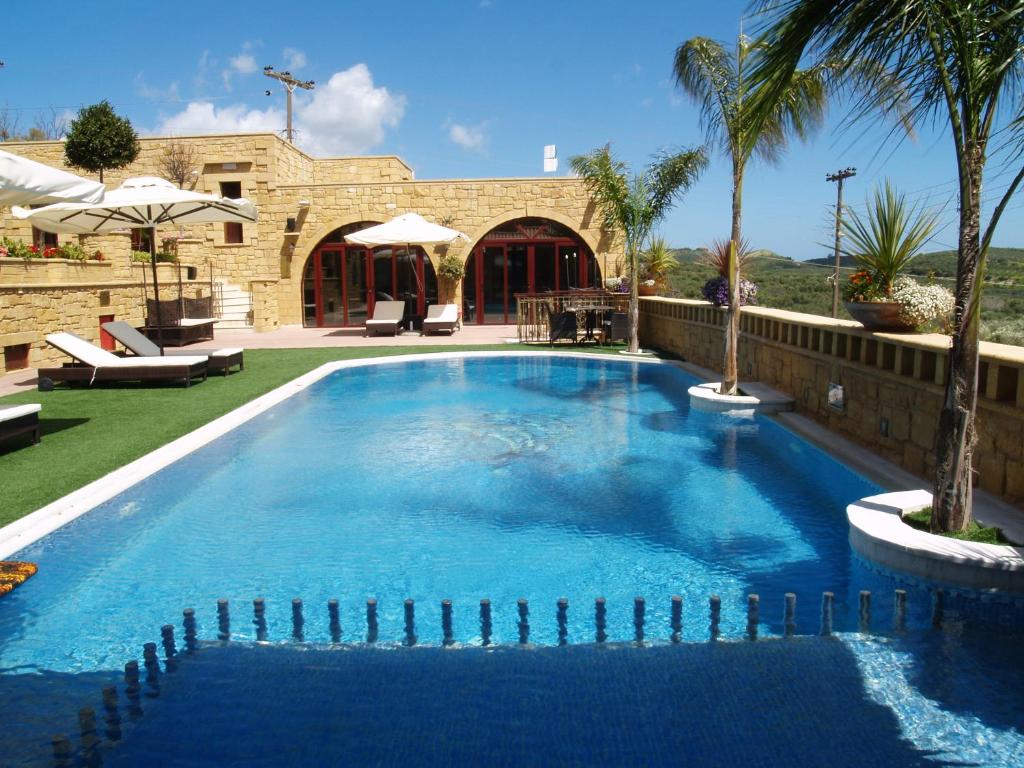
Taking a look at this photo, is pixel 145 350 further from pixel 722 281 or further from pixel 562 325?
pixel 722 281

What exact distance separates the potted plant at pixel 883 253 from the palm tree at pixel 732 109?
2508mm

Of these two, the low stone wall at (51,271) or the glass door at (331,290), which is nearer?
the low stone wall at (51,271)

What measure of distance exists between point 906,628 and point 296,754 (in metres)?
3.09

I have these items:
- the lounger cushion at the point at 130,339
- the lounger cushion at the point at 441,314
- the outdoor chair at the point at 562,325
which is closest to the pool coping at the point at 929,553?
the lounger cushion at the point at 130,339

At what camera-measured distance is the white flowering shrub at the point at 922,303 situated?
6.68 m

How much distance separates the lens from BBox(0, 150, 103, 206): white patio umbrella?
Result: 20.6 ft

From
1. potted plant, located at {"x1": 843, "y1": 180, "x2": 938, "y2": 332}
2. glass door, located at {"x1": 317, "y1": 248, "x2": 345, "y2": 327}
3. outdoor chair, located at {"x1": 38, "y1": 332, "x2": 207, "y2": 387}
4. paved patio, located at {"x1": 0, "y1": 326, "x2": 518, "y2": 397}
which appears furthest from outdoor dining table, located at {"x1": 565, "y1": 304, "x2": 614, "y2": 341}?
potted plant, located at {"x1": 843, "y1": 180, "x2": 938, "y2": 332}

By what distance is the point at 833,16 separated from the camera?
14.1ft

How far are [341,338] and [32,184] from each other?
44.9 ft

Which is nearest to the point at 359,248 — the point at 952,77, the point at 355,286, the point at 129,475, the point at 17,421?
the point at 355,286

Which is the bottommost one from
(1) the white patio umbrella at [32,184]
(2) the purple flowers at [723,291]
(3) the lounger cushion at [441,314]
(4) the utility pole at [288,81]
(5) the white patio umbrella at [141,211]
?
(3) the lounger cushion at [441,314]

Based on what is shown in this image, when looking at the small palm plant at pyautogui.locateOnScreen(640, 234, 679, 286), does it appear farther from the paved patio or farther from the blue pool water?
the blue pool water

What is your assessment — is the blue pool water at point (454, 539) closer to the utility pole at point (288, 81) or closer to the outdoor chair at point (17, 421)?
the outdoor chair at point (17, 421)

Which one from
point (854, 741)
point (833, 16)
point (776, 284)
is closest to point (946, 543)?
point (854, 741)
